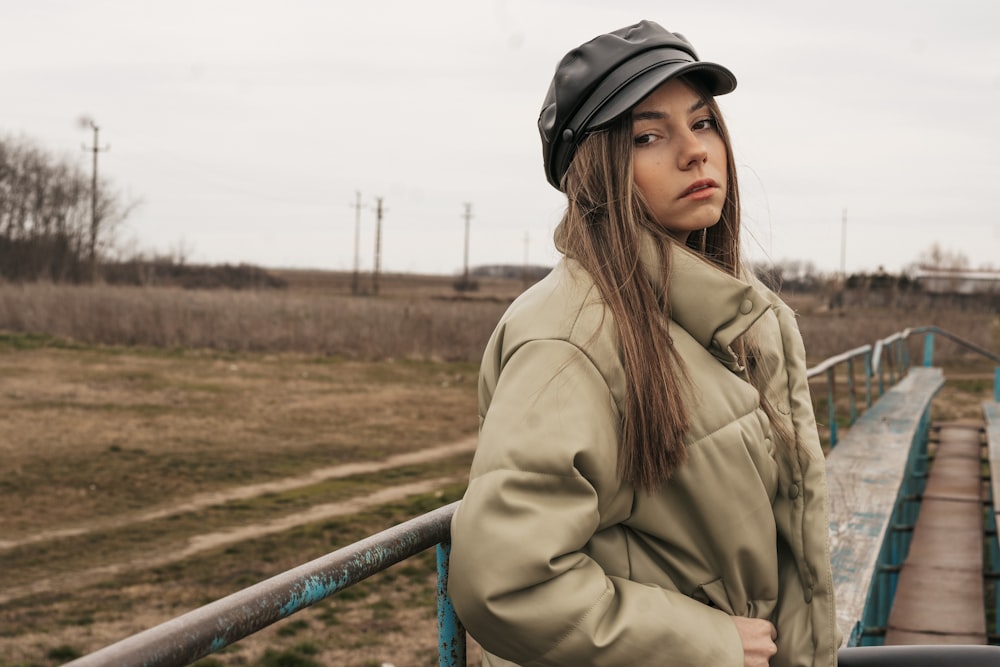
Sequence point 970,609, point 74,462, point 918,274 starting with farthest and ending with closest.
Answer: point 918,274
point 74,462
point 970,609

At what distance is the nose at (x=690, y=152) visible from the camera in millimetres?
1343

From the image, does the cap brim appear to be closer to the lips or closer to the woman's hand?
the lips

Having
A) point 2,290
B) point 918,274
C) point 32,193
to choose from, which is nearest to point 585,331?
point 2,290

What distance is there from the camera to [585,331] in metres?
1.15

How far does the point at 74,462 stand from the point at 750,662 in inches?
397

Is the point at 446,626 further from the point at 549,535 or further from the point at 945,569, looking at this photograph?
the point at 945,569

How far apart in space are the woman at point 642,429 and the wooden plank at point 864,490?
4.51ft

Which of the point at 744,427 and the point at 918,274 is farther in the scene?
the point at 918,274

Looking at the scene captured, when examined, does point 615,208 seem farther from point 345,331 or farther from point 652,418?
point 345,331

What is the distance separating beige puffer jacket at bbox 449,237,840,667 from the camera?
3.48 feet

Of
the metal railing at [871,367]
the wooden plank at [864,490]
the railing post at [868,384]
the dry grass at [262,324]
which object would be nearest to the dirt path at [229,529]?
the metal railing at [871,367]

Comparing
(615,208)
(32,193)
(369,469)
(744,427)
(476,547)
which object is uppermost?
(32,193)

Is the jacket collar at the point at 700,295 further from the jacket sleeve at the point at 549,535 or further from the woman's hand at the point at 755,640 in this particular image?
the woman's hand at the point at 755,640

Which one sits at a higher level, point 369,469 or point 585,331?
point 585,331
